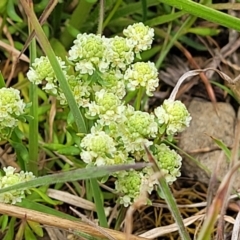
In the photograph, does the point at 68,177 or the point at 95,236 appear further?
the point at 95,236

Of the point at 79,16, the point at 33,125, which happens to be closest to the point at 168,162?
the point at 33,125

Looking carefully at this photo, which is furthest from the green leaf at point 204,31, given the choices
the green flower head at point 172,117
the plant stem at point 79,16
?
the green flower head at point 172,117

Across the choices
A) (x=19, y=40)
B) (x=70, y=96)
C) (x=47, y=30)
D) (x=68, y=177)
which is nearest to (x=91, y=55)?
(x=70, y=96)

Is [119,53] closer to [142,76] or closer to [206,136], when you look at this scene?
[142,76]

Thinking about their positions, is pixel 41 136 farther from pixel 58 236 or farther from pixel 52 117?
pixel 58 236

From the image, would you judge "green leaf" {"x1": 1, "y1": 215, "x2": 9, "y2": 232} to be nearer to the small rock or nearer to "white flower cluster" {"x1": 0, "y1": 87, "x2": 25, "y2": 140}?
"white flower cluster" {"x1": 0, "y1": 87, "x2": 25, "y2": 140}

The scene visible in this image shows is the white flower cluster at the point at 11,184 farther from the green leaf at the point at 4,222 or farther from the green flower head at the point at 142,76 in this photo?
the green flower head at the point at 142,76
